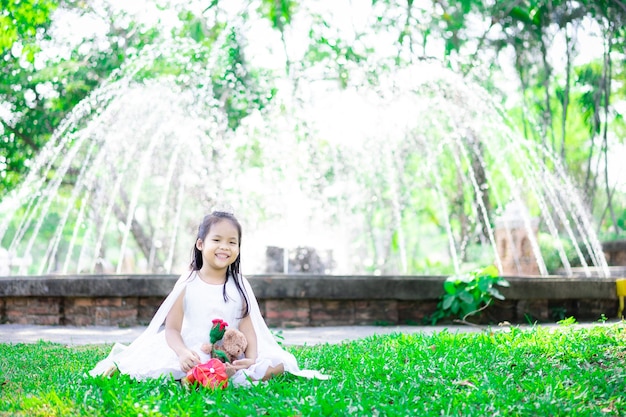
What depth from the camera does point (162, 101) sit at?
1562 centimetres

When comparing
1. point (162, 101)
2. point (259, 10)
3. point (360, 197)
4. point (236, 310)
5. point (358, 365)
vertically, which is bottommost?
point (358, 365)

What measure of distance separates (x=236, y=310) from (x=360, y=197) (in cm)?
1547

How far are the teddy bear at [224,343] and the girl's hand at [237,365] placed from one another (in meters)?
0.06

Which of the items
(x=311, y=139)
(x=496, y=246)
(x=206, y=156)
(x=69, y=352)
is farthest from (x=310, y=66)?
(x=69, y=352)

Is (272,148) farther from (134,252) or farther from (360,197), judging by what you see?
(134,252)

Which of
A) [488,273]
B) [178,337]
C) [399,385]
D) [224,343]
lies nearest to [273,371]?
[224,343]

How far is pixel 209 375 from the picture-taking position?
3.71 meters

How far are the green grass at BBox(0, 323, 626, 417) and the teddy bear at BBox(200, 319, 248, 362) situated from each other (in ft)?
0.92

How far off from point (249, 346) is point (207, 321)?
0.28 metres

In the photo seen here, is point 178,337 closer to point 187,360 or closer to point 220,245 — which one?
point 187,360

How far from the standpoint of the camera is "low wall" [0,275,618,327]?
707 cm

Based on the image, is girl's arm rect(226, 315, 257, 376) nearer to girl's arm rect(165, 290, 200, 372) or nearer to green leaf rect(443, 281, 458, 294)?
girl's arm rect(165, 290, 200, 372)

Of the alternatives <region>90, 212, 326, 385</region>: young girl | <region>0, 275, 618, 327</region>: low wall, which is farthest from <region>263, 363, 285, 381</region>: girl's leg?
<region>0, 275, 618, 327</region>: low wall

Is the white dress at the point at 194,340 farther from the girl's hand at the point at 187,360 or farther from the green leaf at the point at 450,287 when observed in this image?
the green leaf at the point at 450,287
